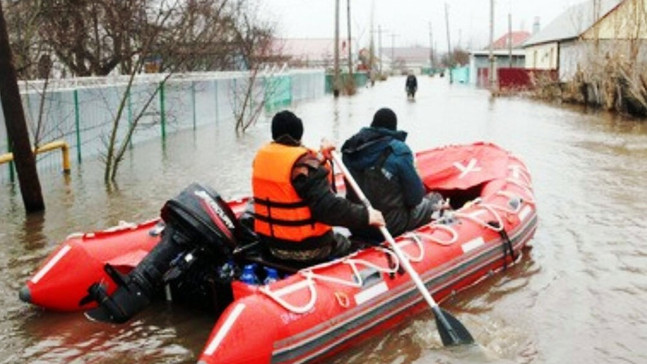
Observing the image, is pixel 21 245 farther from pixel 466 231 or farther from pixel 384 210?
pixel 466 231

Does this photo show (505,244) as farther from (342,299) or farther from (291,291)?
(291,291)

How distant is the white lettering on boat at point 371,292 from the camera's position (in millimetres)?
4828

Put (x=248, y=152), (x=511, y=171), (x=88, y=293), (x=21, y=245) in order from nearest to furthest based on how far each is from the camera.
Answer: (x=88, y=293), (x=21, y=245), (x=511, y=171), (x=248, y=152)

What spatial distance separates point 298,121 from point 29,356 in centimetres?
240

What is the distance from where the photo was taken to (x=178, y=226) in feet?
16.5

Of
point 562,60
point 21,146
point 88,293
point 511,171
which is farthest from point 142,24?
point 562,60

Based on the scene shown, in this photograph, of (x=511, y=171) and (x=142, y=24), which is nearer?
(x=511, y=171)

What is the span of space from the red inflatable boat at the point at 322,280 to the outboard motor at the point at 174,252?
0.04 metres

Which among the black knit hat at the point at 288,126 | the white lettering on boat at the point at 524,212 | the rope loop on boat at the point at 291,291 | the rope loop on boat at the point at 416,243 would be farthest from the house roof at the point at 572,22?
the rope loop on boat at the point at 291,291

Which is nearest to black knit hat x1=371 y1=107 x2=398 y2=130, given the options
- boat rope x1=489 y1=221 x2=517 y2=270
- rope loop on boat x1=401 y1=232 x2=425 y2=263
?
rope loop on boat x1=401 y1=232 x2=425 y2=263

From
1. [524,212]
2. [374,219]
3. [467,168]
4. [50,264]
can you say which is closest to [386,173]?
[374,219]

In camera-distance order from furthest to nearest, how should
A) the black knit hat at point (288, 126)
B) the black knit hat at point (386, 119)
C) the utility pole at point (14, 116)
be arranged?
1. the utility pole at point (14, 116)
2. the black knit hat at point (386, 119)
3. the black knit hat at point (288, 126)

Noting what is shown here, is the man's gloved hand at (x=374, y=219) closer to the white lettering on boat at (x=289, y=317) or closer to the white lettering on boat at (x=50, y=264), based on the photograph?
the white lettering on boat at (x=289, y=317)

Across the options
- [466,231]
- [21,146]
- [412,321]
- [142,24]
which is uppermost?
[142,24]
